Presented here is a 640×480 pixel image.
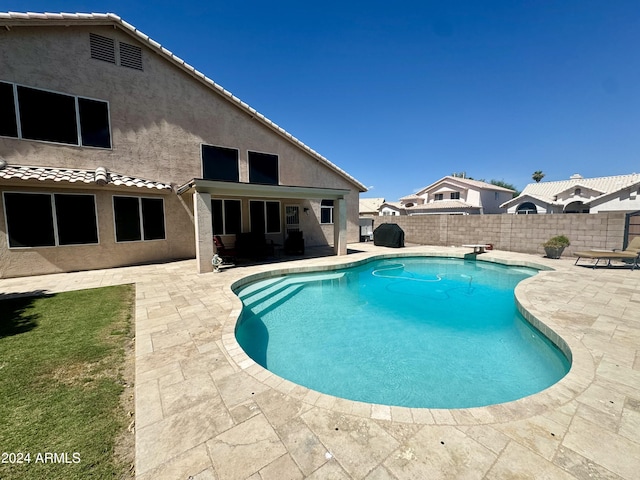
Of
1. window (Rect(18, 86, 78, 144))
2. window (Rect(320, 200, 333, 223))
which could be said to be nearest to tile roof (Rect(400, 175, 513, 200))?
window (Rect(320, 200, 333, 223))

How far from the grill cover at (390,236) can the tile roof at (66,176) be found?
40.9ft

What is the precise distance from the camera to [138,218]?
417 inches

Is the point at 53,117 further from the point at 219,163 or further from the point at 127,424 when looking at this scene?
the point at 127,424

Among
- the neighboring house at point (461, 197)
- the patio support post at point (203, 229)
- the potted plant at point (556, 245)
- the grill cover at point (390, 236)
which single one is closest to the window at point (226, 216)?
the patio support post at point (203, 229)

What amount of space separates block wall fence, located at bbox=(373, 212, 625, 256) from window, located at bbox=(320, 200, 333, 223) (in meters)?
5.61

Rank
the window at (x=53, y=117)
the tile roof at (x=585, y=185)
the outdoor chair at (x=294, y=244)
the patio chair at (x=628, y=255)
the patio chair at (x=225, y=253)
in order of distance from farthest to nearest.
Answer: the tile roof at (x=585, y=185), the outdoor chair at (x=294, y=244), the patio chair at (x=225, y=253), the patio chair at (x=628, y=255), the window at (x=53, y=117)

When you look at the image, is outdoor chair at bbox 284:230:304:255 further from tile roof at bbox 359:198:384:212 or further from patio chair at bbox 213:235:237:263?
tile roof at bbox 359:198:384:212

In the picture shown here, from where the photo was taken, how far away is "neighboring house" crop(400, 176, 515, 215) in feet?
105

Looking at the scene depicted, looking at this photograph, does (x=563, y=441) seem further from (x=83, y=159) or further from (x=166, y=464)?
(x=83, y=159)

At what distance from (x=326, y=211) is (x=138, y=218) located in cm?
1022

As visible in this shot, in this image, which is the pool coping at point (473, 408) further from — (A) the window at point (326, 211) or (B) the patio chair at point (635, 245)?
(A) the window at point (326, 211)

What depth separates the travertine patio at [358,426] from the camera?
2.03 meters

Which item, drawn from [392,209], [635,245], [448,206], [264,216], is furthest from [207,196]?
[392,209]

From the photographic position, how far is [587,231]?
11805mm
